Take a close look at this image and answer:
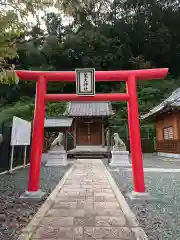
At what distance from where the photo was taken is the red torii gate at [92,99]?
5531 millimetres

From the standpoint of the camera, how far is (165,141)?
1830 cm

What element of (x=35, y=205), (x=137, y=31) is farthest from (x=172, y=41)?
(x=35, y=205)

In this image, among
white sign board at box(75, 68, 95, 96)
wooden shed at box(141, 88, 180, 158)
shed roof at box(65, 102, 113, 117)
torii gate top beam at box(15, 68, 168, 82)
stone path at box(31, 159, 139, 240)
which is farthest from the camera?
shed roof at box(65, 102, 113, 117)

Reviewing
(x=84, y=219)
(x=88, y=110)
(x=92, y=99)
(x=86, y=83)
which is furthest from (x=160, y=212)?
(x=88, y=110)

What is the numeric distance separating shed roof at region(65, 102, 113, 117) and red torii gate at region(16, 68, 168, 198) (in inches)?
597

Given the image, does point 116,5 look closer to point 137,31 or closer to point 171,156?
point 137,31

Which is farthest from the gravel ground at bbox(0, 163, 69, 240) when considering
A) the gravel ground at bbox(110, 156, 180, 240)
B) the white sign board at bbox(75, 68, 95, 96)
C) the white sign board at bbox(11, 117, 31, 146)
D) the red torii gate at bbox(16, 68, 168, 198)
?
the white sign board at bbox(11, 117, 31, 146)

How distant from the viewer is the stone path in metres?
3.17

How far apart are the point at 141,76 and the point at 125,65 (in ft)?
111

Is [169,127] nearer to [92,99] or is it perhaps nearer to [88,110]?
[88,110]

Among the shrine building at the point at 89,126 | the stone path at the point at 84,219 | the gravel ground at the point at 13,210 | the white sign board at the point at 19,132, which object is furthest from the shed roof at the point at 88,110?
the stone path at the point at 84,219

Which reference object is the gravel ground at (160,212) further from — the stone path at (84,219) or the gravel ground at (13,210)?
the gravel ground at (13,210)

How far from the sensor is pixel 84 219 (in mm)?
3816

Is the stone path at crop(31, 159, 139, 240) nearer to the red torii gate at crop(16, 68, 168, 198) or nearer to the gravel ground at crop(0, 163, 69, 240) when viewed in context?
the gravel ground at crop(0, 163, 69, 240)
